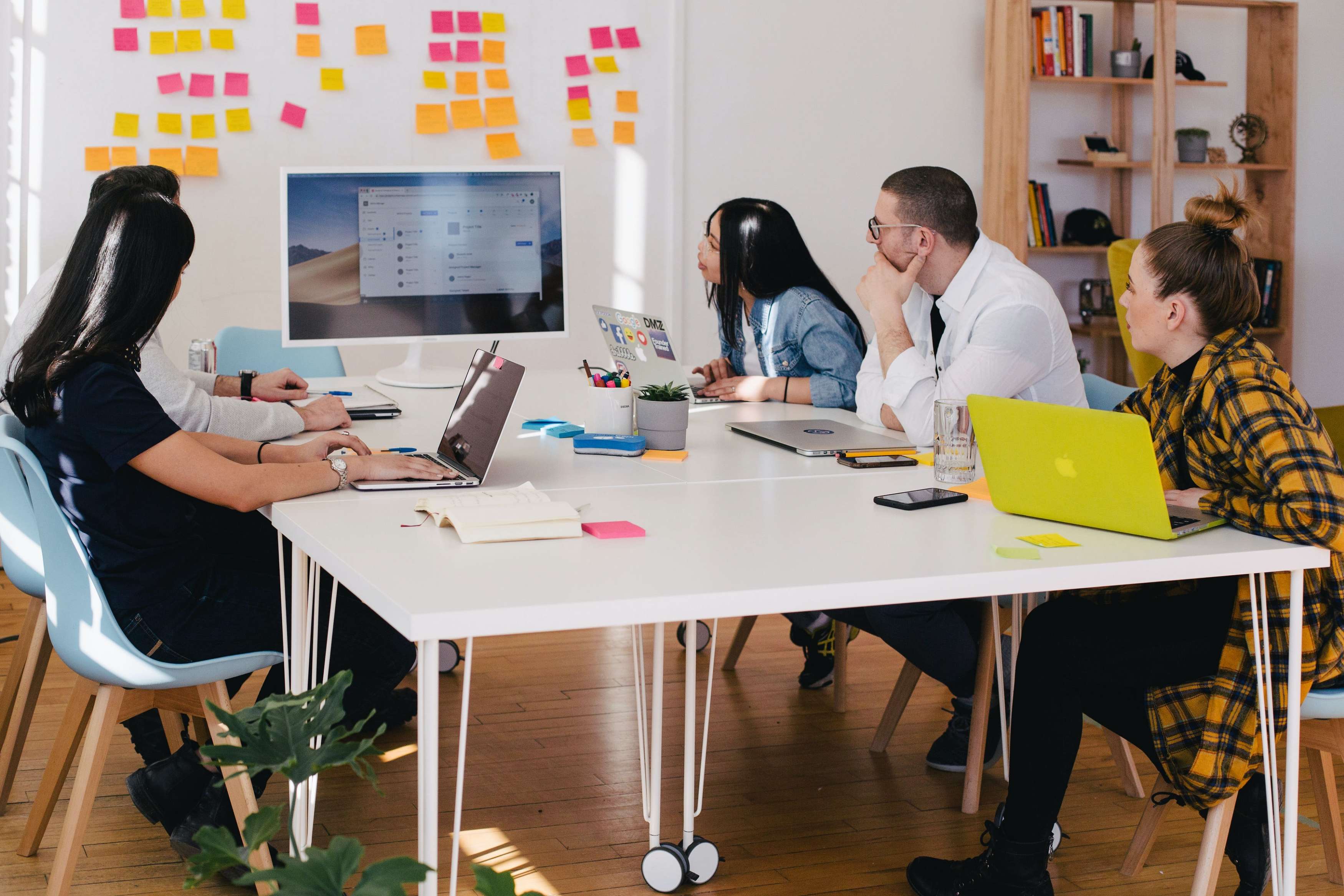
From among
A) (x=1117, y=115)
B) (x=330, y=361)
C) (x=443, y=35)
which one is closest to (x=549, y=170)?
(x=330, y=361)

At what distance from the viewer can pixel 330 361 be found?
3.66m

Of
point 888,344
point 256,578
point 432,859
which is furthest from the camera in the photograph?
point 888,344

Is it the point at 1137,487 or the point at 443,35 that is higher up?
the point at 443,35

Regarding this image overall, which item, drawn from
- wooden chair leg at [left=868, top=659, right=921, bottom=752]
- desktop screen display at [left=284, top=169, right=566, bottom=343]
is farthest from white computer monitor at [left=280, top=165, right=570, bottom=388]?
wooden chair leg at [left=868, top=659, right=921, bottom=752]

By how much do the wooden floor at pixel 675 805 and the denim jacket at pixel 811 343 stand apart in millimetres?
724

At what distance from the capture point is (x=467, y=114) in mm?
4484

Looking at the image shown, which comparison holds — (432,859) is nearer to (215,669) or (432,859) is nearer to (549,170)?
(215,669)

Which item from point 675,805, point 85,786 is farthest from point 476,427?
point 675,805

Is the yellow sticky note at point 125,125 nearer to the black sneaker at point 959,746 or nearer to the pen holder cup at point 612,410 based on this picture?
the pen holder cup at point 612,410

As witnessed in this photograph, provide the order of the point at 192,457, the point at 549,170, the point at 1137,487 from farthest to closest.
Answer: the point at 549,170
the point at 192,457
the point at 1137,487

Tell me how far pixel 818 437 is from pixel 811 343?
0.73 meters

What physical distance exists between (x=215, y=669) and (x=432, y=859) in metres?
0.68

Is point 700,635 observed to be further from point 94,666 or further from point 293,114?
point 293,114

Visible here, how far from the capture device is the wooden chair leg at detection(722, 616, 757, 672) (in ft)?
10.4
